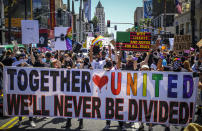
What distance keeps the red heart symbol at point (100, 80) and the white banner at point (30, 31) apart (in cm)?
280

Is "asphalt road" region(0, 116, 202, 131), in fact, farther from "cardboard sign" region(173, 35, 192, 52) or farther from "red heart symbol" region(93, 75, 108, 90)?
"cardboard sign" region(173, 35, 192, 52)

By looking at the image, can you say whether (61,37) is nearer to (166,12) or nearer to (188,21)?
(188,21)

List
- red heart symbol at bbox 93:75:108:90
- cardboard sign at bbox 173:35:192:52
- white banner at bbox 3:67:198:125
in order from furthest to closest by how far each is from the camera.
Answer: cardboard sign at bbox 173:35:192:52, red heart symbol at bbox 93:75:108:90, white banner at bbox 3:67:198:125

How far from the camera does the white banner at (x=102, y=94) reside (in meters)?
5.41

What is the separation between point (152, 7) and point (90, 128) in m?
83.8

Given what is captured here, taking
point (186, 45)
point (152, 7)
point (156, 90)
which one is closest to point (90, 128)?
point (156, 90)

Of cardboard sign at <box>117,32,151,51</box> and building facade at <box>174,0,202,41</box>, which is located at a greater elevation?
building facade at <box>174,0,202,41</box>

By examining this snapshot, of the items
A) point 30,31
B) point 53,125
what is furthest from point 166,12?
point 53,125

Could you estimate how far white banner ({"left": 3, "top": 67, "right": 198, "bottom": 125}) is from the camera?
541 centimetres

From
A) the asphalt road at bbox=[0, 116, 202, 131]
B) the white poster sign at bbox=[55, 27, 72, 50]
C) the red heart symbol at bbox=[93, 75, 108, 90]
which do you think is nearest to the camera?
the red heart symbol at bbox=[93, 75, 108, 90]

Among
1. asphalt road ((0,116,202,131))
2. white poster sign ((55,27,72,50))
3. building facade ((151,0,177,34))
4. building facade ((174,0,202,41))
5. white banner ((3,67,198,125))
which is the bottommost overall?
asphalt road ((0,116,202,131))

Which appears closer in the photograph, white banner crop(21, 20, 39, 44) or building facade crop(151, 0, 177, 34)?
white banner crop(21, 20, 39, 44)

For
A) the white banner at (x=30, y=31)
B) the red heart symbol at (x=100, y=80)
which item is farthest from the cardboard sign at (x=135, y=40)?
the red heart symbol at (x=100, y=80)

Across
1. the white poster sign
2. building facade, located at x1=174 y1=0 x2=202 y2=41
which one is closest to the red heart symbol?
the white poster sign
